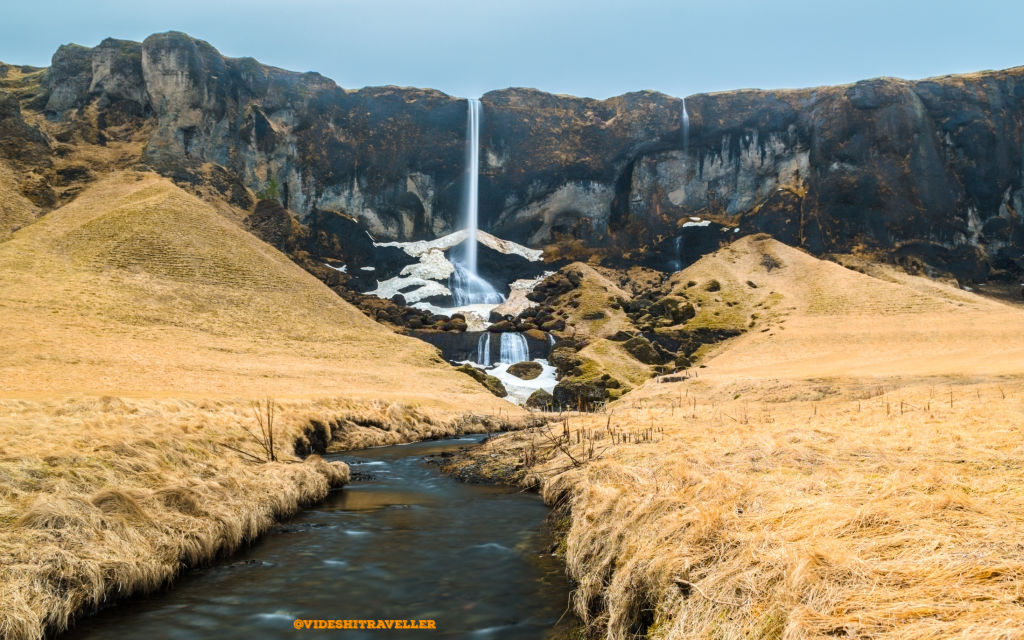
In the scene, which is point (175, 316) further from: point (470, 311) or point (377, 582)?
point (377, 582)

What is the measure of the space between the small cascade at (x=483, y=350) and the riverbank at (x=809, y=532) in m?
72.7

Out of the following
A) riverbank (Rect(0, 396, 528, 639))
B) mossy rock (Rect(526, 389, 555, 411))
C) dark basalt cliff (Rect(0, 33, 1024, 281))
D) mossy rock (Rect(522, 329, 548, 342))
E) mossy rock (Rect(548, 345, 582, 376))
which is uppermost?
dark basalt cliff (Rect(0, 33, 1024, 281))

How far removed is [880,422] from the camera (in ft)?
50.2

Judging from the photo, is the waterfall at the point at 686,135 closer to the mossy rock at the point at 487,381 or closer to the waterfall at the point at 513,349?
the waterfall at the point at 513,349

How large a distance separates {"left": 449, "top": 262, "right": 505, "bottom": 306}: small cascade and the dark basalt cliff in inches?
741

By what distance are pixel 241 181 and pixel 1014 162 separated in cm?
15707

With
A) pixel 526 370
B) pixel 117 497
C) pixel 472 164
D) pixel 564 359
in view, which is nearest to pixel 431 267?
pixel 472 164

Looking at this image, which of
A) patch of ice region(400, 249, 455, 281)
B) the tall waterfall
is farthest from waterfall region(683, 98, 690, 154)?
patch of ice region(400, 249, 455, 281)

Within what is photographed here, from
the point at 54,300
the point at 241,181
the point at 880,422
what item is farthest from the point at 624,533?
the point at 241,181

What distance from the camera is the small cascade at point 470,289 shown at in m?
121

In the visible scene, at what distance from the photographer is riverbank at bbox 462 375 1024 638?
4570 mm

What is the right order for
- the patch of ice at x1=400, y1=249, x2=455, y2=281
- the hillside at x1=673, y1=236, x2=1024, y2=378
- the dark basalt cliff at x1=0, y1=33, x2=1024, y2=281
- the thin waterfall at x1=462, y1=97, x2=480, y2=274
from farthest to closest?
the thin waterfall at x1=462, y1=97, x2=480, y2=274, the patch of ice at x1=400, y1=249, x2=455, y2=281, the dark basalt cliff at x1=0, y1=33, x2=1024, y2=281, the hillside at x1=673, y1=236, x2=1024, y2=378

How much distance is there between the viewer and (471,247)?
436 feet

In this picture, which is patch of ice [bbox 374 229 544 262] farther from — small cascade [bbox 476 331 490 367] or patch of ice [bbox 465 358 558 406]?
patch of ice [bbox 465 358 558 406]
